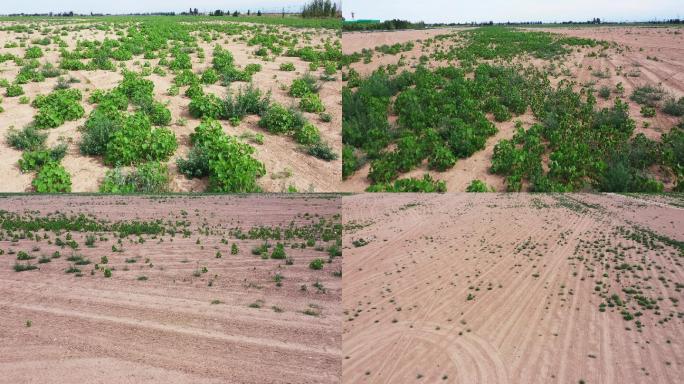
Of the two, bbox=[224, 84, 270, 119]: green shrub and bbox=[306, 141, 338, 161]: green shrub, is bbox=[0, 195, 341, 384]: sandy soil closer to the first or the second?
bbox=[306, 141, 338, 161]: green shrub

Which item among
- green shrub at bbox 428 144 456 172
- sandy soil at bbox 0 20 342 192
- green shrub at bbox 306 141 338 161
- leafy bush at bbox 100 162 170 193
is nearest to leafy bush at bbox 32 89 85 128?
sandy soil at bbox 0 20 342 192

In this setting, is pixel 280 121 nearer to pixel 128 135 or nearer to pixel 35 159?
pixel 128 135

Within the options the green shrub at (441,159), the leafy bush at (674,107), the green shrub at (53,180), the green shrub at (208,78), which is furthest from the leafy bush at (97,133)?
the leafy bush at (674,107)

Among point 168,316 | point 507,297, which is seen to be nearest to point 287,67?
point 507,297

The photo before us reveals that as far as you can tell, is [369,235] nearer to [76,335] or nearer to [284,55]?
[76,335]

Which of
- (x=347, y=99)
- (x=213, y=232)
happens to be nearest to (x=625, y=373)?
(x=347, y=99)

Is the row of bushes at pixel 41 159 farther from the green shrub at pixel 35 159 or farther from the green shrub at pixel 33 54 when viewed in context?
the green shrub at pixel 33 54
